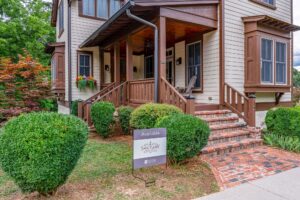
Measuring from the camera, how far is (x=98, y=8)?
1180cm

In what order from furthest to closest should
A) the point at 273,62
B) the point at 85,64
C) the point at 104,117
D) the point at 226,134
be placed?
the point at 85,64 < the point at 273,62 < the point at 104,117 < the point at 226,134

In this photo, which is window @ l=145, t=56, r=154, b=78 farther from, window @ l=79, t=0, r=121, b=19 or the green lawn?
the green lawn

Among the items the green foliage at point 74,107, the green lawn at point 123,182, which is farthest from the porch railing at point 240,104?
the green foliage at point 74,107

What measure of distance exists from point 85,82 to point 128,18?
4388mm

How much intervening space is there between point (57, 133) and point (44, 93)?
6.19 m

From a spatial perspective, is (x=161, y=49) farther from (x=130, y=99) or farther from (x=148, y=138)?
(x=148, y=138)

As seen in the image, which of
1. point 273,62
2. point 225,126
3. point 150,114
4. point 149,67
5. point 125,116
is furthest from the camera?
point 149,67

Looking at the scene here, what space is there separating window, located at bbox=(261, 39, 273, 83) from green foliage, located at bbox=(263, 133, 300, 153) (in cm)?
228

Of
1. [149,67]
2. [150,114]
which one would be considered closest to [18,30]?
[149,67]

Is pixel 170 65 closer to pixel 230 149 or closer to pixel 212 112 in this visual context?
pixel 212 112

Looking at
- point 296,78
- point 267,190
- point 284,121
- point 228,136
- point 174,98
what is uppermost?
point 296,78

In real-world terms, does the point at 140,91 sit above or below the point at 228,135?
above

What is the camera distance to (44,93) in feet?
28.1

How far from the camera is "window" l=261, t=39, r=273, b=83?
27.0ft
